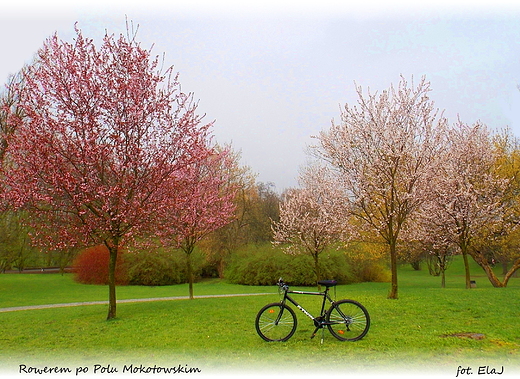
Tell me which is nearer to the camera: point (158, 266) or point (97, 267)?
point (158, 266)

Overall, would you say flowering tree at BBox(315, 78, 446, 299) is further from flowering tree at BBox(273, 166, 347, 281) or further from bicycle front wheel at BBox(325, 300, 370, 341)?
bicycle front wheel at BBox(325, 300, 370, 341)

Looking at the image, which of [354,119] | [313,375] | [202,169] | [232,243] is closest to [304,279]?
[232,243]

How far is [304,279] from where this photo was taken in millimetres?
29656

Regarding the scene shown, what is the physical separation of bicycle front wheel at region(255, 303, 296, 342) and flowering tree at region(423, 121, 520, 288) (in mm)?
12185

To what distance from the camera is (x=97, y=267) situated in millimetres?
34406

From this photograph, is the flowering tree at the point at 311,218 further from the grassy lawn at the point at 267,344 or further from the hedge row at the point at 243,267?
the grassy lawn at the point at 267,344

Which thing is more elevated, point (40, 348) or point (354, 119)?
point (354, 119)

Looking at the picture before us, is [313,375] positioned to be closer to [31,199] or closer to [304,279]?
[31,199]

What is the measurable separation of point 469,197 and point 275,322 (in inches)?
607

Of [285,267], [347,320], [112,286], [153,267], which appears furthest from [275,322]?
[153,267]

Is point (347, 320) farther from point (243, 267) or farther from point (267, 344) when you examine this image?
point (243, 267)

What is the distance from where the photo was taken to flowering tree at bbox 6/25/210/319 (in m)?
10.8

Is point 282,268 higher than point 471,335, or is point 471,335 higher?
point 471,335

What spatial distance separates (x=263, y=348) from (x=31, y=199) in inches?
310
